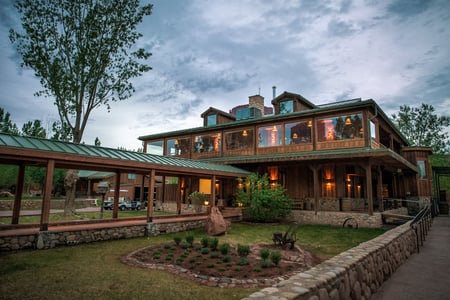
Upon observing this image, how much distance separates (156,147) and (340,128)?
16.1 m

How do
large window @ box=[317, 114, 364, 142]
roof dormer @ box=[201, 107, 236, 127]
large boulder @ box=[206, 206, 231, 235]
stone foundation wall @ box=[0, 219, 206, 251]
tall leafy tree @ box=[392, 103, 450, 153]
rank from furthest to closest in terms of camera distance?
tall leafy tree @ box=[392, 103, 450, 153] → roof dormer @ box=[201, 107, 236, 127] → large window @ box=[317, 114, 364, 142] → large boulder @ box=[206, 206, 231, 235] → stone foundation wall @ box=[0, 219, 206, 251]

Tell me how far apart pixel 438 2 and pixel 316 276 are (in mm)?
16419

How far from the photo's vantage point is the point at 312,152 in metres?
15.4

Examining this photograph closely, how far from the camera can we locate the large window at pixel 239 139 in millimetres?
18750

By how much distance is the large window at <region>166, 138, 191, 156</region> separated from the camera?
74.0 ft

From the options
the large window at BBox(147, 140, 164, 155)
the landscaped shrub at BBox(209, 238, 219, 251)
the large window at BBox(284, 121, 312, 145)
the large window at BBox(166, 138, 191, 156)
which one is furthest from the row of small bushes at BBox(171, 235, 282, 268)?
the large window at BBox(147, 140, 164, 155)

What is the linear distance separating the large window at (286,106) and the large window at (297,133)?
62.0 inches

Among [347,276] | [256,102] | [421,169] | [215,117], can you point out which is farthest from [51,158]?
[421,169]

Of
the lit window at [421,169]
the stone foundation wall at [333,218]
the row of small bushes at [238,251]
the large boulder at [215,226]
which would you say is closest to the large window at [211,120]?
the stone foundation wall at [333,218]

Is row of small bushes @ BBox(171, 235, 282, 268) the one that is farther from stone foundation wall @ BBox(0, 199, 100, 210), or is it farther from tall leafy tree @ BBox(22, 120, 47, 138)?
tall leafy tree @ BBox(22, 120, 47, 138)

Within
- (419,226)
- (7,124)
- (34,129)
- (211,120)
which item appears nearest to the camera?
(419,226)

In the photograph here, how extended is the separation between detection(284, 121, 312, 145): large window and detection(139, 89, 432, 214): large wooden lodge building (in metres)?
0.06

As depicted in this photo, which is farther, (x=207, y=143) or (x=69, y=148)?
(x=207, y=143)

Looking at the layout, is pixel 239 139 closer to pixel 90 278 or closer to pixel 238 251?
pixel 238 251
